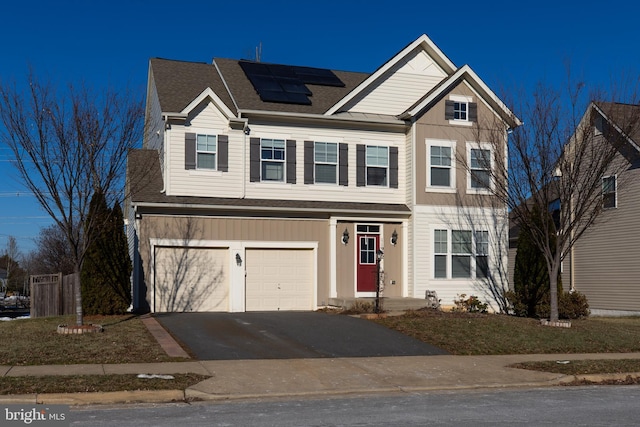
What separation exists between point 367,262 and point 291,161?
4075mm

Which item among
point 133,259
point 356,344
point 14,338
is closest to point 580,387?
point 356,344

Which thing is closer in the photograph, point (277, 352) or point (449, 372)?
point (449, 372)

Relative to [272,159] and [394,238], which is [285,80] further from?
[394,238]

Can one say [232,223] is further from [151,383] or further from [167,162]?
[151,383]

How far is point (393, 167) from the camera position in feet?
79.8

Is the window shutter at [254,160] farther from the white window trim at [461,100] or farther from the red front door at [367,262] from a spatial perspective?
the white window trim at [461,100]

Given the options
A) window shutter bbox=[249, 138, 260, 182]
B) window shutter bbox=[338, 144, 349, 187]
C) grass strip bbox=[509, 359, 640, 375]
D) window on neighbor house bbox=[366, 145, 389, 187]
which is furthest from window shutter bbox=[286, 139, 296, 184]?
grass strip bbox=[509, 359, 640, 375]

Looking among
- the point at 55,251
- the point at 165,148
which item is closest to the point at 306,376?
the point at 165,148

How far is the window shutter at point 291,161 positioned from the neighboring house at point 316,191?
0.03 metres

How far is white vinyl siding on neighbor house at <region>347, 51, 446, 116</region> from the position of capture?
24391 millimetres

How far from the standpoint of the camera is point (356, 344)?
1606 cm

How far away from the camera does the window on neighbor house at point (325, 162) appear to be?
23.7 m

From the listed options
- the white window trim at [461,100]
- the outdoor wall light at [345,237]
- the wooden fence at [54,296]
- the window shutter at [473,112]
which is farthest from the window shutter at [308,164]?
the wooden fence at [54,296]

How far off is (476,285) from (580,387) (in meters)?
11.7
